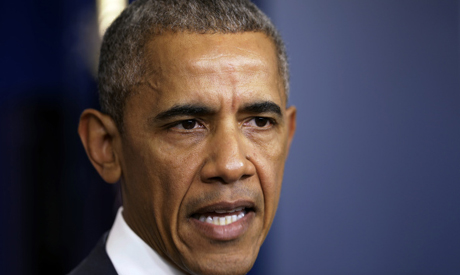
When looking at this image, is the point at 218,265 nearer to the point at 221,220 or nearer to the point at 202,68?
the point at 221,220

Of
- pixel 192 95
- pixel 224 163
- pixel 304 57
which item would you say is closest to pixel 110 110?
pixel 192 95

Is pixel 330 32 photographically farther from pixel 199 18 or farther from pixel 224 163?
pixel 224 163

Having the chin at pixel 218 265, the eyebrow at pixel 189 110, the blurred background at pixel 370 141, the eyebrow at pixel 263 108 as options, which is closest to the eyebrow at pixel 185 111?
the eyebrow at pixel 189 110

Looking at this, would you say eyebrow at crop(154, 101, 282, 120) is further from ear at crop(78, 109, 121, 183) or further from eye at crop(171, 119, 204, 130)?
ear at crop(78, 109, 121, 183)

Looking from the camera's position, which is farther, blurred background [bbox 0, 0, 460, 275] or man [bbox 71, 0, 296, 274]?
blurred background [bbox 0, 0, 460, 275]

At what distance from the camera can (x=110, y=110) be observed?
1850 mm

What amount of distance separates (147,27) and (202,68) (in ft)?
0.92

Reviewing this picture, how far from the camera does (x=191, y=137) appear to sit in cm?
166

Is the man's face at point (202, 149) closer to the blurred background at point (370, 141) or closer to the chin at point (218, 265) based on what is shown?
the chin at point (218, 265)

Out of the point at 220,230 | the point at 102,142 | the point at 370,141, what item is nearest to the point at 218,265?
the point at 220,230

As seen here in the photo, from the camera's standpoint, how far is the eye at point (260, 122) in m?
1.75

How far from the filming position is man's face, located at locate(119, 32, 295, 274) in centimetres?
162

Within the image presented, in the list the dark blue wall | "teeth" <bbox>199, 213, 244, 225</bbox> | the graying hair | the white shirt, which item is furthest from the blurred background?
"teeth" <bbox>199, 213, 244, 225</bbox>

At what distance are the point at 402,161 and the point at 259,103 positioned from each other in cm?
181
